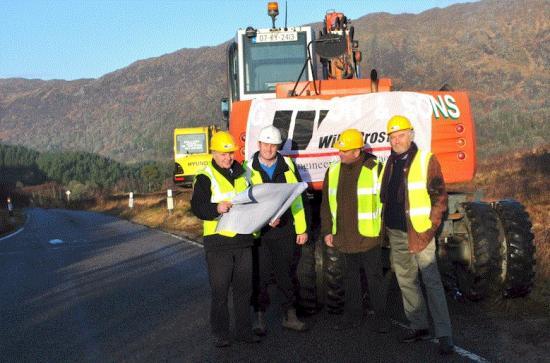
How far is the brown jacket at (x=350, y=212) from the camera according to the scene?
262 inches

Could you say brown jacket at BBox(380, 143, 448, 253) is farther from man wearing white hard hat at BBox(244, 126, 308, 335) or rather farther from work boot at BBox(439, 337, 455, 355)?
man wearing white hard hat at BBox(244, 126, 308, 335)

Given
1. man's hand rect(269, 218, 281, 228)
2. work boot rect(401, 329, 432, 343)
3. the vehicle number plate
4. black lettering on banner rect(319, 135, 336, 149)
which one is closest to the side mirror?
the vehicle number plate

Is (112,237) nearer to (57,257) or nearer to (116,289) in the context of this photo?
(57,257)

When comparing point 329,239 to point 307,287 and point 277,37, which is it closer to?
point 307,287

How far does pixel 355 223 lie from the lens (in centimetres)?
670

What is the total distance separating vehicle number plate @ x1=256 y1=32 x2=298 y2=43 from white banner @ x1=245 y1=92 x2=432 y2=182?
173 inches

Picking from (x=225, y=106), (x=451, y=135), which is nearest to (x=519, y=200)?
(x=225, y=106)

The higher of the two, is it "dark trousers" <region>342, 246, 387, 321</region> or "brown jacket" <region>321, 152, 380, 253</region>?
"brown jacket" <region>321, 152, 380, 253</region>

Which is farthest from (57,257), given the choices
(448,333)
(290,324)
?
(448,333)

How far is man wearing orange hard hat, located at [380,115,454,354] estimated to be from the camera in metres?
5.88

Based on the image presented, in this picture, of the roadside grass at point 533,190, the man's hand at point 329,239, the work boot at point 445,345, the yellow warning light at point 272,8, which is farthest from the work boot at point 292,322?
the yellow warning light at point 272,8

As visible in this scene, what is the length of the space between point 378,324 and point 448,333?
97cm

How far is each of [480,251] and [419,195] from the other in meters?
1.50

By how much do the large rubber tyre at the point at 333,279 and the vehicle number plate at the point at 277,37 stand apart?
18.6ft
